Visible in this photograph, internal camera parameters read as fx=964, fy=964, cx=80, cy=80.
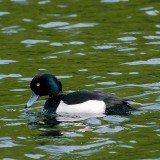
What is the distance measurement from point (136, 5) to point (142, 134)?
9.47 m

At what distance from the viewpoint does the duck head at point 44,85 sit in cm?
1688

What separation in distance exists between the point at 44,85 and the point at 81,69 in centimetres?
210

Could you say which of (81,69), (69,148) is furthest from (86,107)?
(81,69)

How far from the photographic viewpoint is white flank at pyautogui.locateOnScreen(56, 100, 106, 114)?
626 inches

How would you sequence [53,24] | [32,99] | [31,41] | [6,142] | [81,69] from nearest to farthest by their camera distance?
[6,142] < [32,99] < [81,69] < [31,41] < [53,24]

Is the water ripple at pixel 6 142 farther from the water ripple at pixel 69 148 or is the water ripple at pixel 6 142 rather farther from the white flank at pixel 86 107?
the white flank at pixel 86 107

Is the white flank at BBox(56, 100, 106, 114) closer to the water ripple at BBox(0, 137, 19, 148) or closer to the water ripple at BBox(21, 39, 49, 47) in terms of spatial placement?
the water ripple at BBox(0, 137, 19, 148)

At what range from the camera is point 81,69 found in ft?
62.0

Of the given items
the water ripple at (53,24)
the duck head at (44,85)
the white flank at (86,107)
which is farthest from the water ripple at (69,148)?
the water ripple at (53,24)

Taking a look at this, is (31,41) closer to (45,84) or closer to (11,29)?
(11,29)

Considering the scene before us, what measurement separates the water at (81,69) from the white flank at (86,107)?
0.22 metres

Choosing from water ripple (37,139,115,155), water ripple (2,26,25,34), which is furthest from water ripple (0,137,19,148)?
water ripple (2,26,25,34)

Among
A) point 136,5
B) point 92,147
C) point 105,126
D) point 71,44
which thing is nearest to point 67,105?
point 105,126

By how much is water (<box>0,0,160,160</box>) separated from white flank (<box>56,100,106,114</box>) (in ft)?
0.74
